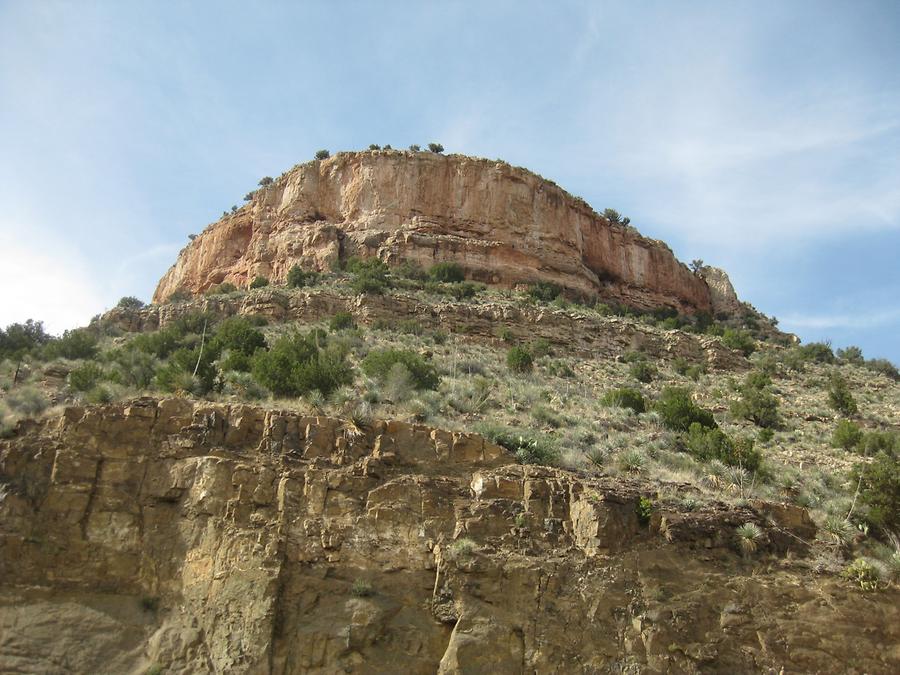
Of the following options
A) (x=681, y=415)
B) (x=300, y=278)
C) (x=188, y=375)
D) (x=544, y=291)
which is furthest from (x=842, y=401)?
(x=300, y=278)

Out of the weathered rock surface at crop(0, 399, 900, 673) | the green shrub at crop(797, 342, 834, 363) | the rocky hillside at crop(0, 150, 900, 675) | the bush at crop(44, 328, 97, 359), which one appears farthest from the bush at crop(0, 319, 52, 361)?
the green shrub at crop(797, 342, 834, 363)

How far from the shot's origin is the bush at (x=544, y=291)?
138 ft

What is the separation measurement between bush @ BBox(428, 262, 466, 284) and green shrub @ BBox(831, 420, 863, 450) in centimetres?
2144

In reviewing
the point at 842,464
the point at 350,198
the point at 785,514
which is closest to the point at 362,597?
the point at 785,514

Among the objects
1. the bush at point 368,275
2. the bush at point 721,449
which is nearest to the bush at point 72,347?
the bush at point 368,275

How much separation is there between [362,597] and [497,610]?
2.05m

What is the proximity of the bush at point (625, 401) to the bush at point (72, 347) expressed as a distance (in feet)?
54.7

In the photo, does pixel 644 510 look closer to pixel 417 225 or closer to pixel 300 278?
pixel 300 278

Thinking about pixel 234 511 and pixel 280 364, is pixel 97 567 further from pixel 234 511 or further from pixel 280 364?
pixel 280 364

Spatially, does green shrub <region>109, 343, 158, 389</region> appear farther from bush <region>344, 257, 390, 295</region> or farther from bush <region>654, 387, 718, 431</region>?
bush <region>654, 387, 718, 431</region>

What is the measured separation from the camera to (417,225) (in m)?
44.5

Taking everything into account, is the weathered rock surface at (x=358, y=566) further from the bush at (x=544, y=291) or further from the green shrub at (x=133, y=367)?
the bush at (x=544, y=291)

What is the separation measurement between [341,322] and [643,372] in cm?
1177

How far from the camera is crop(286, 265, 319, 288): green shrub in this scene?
3897 cm
